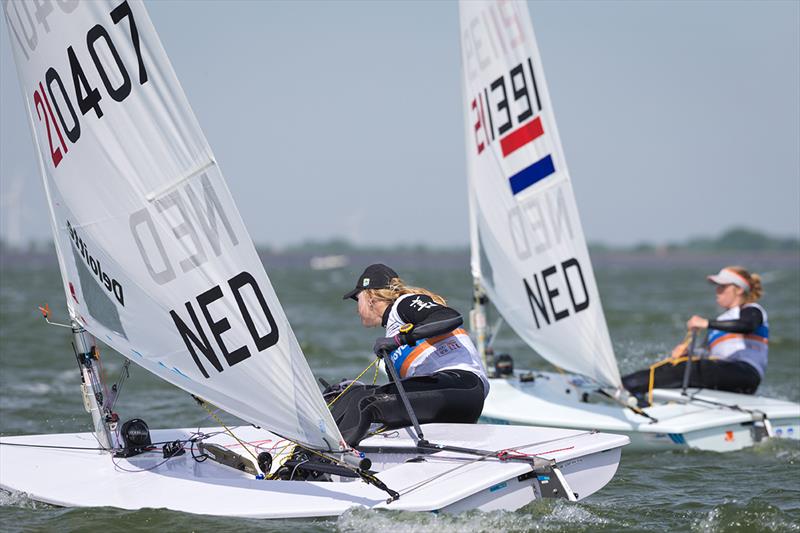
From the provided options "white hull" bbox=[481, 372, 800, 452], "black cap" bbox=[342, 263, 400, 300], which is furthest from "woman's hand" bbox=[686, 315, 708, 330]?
"black cap" bbox=[342, 263, 400, 300]

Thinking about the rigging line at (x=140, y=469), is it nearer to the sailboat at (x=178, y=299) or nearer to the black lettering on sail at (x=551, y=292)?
the sailboat at (x=178, y=299)

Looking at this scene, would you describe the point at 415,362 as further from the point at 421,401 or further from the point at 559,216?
the point at 559,216

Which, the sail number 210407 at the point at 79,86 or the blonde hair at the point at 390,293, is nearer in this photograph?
the sail number 210407 at the point at 79,86

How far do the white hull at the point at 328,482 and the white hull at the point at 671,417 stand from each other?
1754 mm

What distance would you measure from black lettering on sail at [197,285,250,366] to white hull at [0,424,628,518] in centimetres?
55

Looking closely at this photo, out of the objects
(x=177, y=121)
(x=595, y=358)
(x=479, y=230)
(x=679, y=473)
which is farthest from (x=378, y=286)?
(x=479, y=230)

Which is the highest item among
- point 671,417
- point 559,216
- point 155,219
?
point 155,219

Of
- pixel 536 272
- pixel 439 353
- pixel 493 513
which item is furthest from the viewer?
pixel 536 272

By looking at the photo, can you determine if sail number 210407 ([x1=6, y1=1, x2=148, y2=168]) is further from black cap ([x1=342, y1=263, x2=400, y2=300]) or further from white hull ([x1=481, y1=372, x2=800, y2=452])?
white hull ([x1=481, y1=372, x2=800, y2=452])

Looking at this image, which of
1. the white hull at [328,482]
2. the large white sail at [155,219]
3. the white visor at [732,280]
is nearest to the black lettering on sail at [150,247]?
the large white sail at [155,219]

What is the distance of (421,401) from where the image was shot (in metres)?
4.79

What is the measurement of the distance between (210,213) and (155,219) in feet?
0.83

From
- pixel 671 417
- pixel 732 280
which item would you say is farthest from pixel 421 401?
pixel 732 280

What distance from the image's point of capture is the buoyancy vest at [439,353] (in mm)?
4926
